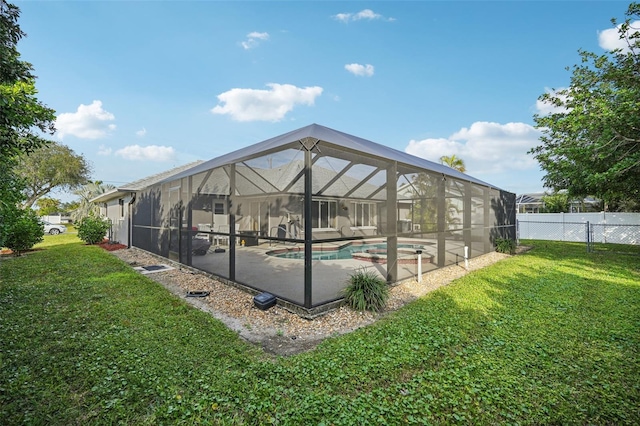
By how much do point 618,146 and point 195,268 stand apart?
38.9 feet

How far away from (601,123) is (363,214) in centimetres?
764

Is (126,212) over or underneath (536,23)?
underneath

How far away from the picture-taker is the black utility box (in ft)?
14.7

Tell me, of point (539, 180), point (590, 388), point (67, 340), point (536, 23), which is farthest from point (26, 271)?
point (539, 180)

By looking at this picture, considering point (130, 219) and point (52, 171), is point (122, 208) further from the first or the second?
point (52, 171)

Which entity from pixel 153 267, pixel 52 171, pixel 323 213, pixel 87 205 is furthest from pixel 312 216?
pixel 52 171

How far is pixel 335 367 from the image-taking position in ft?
9.01

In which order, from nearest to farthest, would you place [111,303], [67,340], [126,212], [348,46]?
[67,340], [111,303], [348,46], [126,212]

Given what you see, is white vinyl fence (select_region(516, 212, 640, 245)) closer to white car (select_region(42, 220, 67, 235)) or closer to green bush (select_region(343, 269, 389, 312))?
green bush (select_region(343, 269, 389, 312))

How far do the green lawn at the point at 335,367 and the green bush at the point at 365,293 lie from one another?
345 mm

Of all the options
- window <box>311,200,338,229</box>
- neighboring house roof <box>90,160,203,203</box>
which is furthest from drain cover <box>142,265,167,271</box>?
window <box>311,200,338,229</box>

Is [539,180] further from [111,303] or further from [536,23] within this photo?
[111,303]

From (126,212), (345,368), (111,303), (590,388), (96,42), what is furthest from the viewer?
(126,212)

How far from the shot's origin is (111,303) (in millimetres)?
4738
